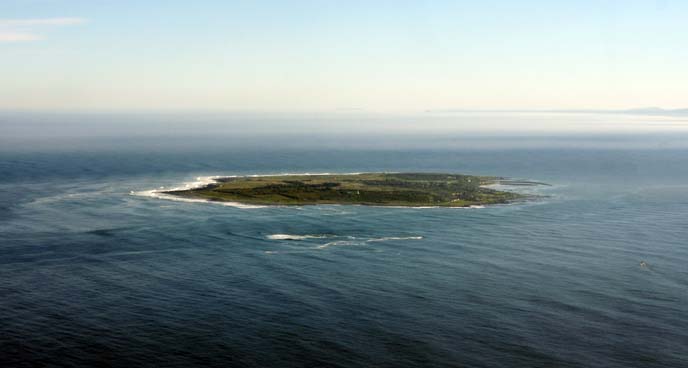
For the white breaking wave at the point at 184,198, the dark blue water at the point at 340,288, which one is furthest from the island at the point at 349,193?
the dark blue water at the point at 340,288

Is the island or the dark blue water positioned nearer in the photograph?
the dark blue water

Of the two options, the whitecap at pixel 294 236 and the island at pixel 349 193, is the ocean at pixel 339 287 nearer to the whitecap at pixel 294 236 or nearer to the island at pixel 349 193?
the whitecap at pixel 294 236

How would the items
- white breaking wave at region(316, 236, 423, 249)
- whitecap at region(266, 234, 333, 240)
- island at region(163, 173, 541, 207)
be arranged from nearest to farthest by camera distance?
white breaking wave at region(316, 236, 423, 249) → whitecap at region(266, 234, 333, 240) → island at region(163, 173, 541, 207)

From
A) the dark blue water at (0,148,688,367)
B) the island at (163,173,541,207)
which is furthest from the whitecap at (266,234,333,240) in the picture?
the island at (163,173,541,207)

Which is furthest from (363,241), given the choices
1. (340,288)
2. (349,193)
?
(349,193)

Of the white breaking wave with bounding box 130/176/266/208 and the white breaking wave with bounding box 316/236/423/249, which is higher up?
the white breaking wave with bounding box 130/176/266/208

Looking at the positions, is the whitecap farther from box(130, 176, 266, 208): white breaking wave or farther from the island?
the island

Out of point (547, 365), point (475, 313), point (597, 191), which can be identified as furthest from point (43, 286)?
point (597, 191)
